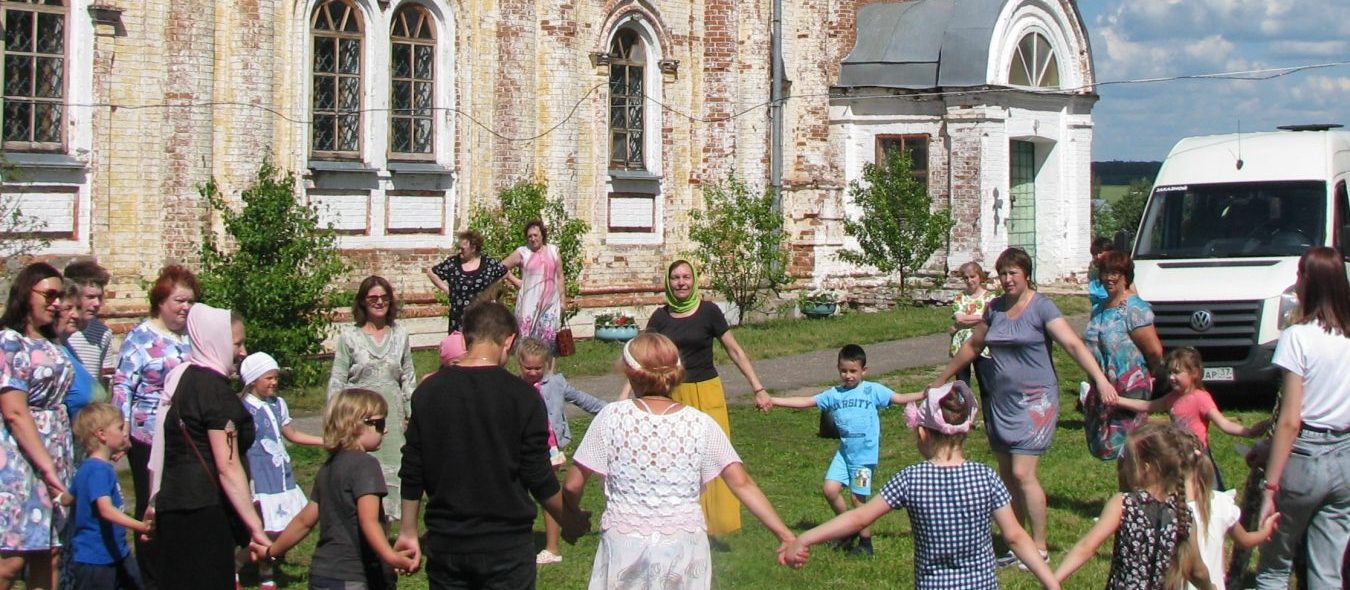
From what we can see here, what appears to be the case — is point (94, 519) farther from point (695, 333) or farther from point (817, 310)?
point (817, 310)

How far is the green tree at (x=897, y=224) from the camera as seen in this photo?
1022 inches

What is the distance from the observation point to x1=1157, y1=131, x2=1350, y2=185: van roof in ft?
55.0

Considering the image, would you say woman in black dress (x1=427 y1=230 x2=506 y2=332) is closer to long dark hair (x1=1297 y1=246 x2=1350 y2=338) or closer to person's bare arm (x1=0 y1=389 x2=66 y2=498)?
person's bare arm (x1=0 y1=389 x2=66 y2=498)

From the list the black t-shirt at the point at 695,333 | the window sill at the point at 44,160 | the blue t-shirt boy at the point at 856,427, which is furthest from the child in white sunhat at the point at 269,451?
the window sill at the point at 44,160

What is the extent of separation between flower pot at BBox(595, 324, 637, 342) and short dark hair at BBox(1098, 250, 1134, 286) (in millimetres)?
12451

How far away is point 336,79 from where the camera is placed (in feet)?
65.7

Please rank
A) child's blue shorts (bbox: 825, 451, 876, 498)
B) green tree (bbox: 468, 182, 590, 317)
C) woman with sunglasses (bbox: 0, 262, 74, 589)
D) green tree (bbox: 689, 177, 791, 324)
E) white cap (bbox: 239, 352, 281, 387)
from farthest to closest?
green tree (bbox: 689, 177, 791, 324), green tree (bbox: 468, 182, 590, 317), child's blue shorts (bbox: 825, 451, 876, 498), white cap (bbox: 239, 352, 281, 387), woman with sunglasses (bbox: 0, 262, 74, 589)

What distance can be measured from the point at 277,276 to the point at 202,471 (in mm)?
9494

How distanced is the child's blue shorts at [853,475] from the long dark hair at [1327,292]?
3.20 metres

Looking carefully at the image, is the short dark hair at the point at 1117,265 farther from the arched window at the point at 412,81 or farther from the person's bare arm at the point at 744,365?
the arched window at the point at 412,81

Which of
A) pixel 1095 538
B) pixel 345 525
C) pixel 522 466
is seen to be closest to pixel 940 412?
pixel 1095 538

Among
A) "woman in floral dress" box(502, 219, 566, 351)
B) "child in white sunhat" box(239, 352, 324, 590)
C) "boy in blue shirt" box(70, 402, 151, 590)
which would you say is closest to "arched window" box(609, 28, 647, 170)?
"woman in floral dress" box(502, 219, 566, 351)

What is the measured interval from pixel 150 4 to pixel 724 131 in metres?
9.35

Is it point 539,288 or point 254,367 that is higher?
point 539,288
